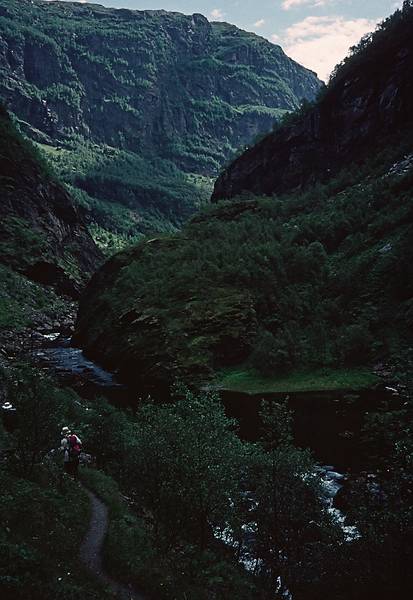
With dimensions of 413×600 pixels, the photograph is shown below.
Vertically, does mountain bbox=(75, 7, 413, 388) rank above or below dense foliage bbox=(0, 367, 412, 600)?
above

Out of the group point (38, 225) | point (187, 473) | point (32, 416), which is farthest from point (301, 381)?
point (38, 225)

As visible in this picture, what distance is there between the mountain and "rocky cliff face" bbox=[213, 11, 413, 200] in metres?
0.37

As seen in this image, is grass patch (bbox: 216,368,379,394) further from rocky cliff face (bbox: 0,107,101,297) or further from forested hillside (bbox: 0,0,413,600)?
rocky cliff face (bbox: 0,107,101,297)

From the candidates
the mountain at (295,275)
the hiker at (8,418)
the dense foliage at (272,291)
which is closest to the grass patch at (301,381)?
the mountain at (295,275)

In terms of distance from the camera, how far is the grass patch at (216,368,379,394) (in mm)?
51688

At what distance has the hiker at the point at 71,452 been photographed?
25422mm

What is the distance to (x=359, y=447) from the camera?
36.4 m

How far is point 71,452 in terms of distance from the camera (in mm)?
25484

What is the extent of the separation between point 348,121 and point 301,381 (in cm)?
7704

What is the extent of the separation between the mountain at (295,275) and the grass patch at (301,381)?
103cm

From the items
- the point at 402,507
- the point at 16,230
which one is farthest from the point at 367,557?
the point at 16,230

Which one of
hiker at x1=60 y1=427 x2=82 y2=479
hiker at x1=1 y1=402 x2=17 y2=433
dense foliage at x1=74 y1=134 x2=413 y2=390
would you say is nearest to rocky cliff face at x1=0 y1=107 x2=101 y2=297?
dense foliage at x1=74 y1=134 x2=413 y2=390

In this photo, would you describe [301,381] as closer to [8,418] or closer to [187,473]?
[8,418]

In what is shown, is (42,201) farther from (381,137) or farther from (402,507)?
(402,507)
